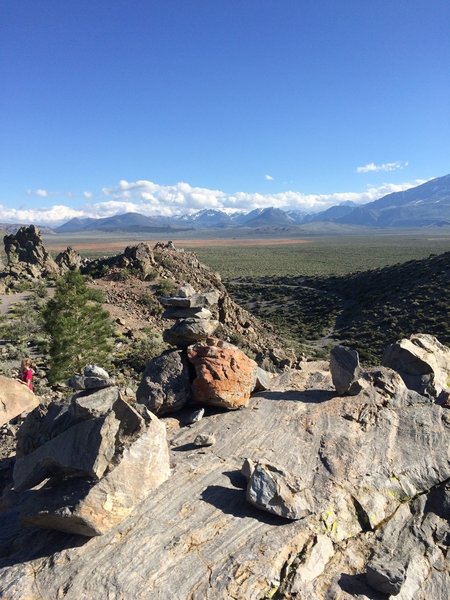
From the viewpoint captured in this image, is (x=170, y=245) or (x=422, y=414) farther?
(x=170, y=245)

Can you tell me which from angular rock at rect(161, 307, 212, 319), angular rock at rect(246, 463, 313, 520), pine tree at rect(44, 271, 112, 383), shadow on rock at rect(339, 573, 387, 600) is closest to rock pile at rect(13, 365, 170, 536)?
angular rock at rect(246, 463, 313, 520)

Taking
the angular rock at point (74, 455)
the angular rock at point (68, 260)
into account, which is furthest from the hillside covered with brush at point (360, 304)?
the angular rock at point (74, 455)

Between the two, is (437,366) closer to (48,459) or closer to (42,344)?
(48,459)

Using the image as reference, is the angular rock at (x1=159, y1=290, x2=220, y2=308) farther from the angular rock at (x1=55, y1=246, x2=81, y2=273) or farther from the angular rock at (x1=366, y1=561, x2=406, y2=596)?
the angular rock at (x1=55, y1=246, x2=81, y2=273)

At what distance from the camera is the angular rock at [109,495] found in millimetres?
6938

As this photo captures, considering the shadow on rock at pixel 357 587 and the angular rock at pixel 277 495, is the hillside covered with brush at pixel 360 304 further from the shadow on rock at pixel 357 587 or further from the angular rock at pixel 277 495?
the shadow on rock at pixel 357 587

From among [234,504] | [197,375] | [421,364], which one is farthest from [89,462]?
[421,364]

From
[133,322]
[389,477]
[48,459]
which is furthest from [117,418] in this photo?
[133,322]

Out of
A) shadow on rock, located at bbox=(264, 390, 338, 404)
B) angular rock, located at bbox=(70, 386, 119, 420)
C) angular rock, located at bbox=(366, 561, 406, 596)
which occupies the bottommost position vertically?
angular rock, located at bbox=(366, 561, 406, 596)

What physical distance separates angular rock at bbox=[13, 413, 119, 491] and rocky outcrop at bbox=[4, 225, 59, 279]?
42085 millimetres

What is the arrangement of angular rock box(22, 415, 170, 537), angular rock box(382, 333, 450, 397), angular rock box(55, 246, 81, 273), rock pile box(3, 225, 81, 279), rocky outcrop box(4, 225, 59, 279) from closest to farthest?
angular rock box(22, 415, 170, 537) → angular rock box(382, 333, 450, 397) → rocky outcrop box(4, 225, 59, 279) → rock pile box(3, 225, 81, 279) → angular rock box(55, 246, 81, 273)

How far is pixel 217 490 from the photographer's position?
8398 mm

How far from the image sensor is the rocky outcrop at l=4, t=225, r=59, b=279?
4822cm

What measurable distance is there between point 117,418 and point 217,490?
239 cm
